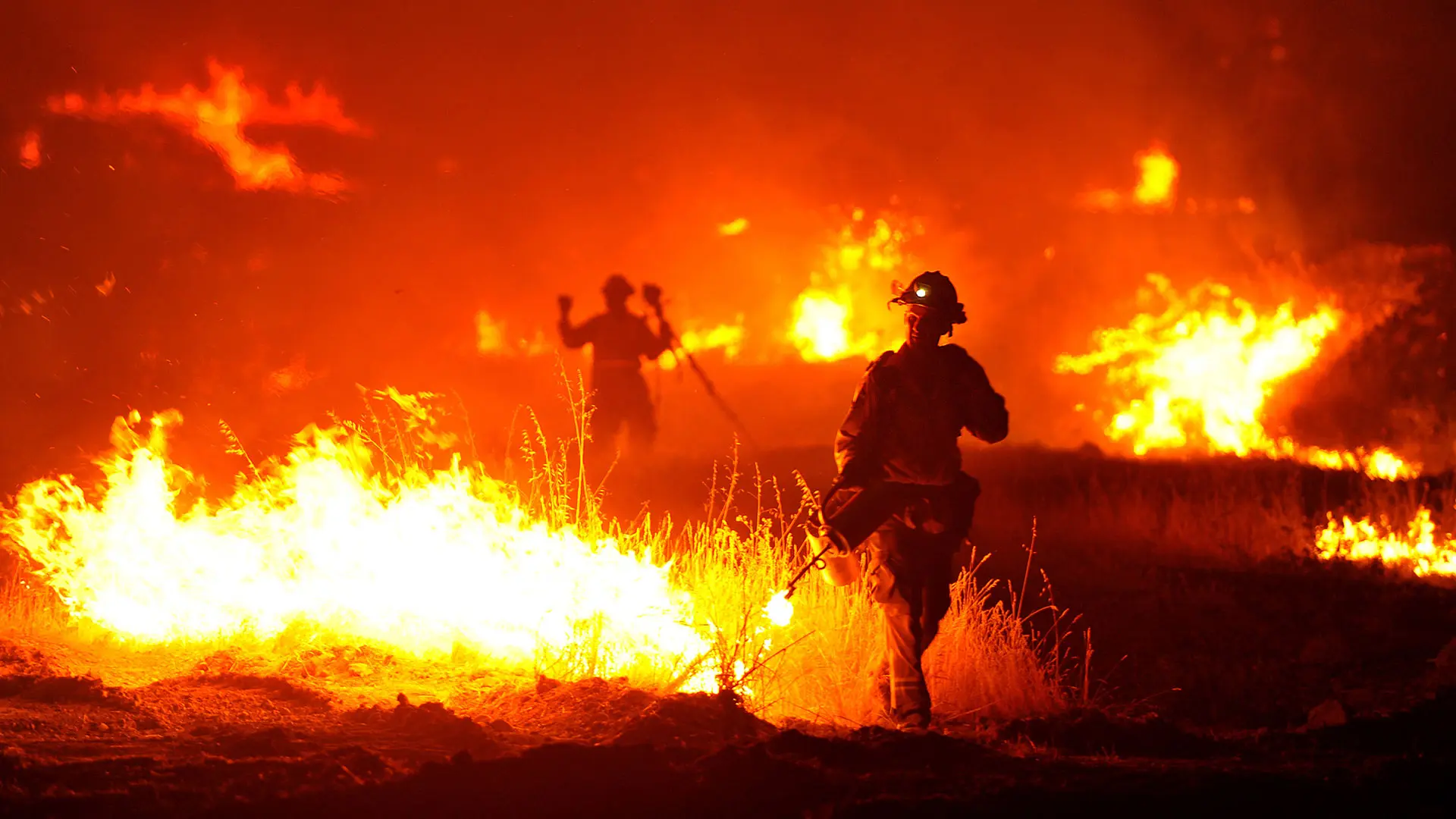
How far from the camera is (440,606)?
6211 mm

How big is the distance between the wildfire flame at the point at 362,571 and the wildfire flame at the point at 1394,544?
6.93 metres

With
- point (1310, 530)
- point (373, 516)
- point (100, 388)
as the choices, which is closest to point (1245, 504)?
point (1310, 530)

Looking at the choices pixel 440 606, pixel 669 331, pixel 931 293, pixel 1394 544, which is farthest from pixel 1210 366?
pixel 440 606

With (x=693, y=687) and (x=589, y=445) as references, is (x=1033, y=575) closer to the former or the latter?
(x=693, y=687)

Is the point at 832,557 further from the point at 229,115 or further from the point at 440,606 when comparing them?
the point at 229,115

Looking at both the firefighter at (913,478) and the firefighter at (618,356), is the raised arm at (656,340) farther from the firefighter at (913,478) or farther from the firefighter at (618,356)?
the firefighter at (913,478)

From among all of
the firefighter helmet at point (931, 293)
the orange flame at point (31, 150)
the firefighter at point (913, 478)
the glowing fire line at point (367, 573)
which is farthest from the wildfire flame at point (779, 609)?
the orange flame at point (31, 150)

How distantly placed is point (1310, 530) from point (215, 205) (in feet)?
36.6

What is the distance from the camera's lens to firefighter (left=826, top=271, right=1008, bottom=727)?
5105mm

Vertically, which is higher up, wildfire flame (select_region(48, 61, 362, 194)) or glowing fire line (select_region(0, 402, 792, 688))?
wildfire flame (select_region(48, 61, 362, 194))

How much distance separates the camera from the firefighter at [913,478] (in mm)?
5105

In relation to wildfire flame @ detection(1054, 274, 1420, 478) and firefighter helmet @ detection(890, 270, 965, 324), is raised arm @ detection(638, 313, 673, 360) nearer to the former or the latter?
wildfire flame @ detection(1054, 274, 1420, 478)

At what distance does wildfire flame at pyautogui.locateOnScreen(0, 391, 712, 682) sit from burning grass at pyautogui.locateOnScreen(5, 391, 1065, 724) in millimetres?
11

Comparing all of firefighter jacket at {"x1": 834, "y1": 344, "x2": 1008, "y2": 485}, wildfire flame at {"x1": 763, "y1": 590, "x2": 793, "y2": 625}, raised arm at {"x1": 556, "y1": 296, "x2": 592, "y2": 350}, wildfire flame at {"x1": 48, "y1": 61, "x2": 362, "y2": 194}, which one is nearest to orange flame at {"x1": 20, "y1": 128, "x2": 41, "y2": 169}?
wildfire flame at {"x1": 48, "y1": 61, "x2": 362, "y2": 194}
